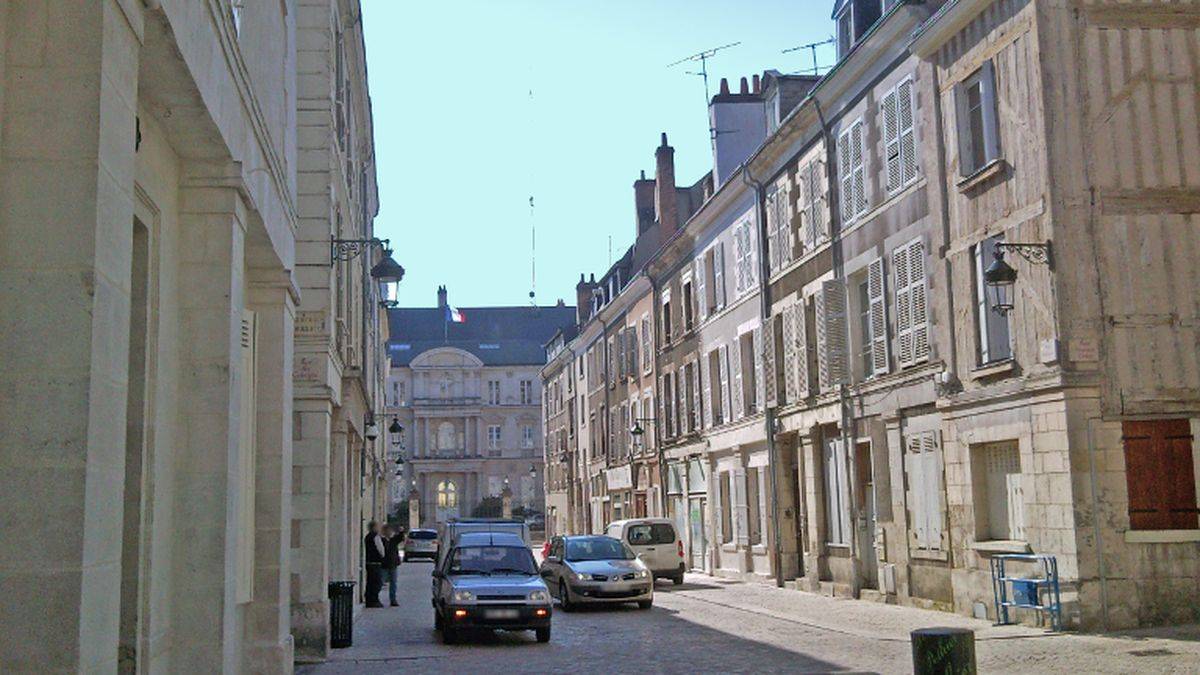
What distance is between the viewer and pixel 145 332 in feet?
26.0

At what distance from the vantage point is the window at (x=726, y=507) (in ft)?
105

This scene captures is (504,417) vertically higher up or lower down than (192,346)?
higher up

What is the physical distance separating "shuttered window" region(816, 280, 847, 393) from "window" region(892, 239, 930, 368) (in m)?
2.56

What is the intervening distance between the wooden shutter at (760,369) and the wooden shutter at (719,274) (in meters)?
3.08

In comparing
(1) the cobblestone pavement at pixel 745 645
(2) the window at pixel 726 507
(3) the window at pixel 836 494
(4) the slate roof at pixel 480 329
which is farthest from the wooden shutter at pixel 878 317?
(4) the slate roof at pixel 480 329

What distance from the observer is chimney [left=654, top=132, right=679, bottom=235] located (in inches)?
1687

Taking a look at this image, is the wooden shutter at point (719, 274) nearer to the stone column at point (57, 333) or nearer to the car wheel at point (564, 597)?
the car wheel at point (564, 597)

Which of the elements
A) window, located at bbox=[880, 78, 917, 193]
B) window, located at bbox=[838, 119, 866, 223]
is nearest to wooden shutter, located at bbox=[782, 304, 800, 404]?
window, located at bbox=[838, 119, 866, 223]

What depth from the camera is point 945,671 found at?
668cm

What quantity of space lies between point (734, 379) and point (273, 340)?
66.3ft

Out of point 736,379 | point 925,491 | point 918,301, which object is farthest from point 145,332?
point 736,379

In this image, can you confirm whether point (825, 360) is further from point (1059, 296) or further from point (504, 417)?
point (504, 417)

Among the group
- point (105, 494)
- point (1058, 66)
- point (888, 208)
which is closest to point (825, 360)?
point (888, 208)

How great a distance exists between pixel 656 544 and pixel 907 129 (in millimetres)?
13275
